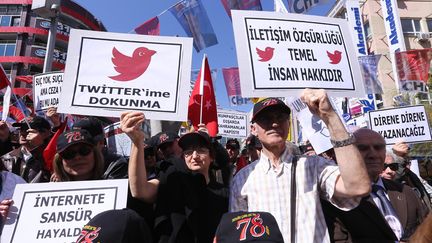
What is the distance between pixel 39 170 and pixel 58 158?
127 centimetres

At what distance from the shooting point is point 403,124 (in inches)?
228

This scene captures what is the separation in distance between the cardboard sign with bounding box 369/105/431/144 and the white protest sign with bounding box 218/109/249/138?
352 centimetres

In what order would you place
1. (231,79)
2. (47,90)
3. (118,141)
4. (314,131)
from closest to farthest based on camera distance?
(314,131) → (118,141) → (47,90) → (231,79)

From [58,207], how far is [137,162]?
599 mm

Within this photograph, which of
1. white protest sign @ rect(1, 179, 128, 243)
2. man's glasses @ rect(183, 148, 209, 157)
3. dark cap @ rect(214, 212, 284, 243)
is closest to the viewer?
dark cap @ rect(214, 212, 284, 243)

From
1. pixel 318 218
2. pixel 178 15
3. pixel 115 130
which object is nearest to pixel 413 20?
pixel 178 15

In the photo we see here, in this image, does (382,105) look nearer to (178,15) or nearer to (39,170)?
(178,15)

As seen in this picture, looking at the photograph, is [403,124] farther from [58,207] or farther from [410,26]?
[410,26]

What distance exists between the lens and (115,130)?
226 inches

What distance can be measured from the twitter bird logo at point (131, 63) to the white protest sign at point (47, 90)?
138 inches

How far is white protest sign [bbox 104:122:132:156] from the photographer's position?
5.34 metres

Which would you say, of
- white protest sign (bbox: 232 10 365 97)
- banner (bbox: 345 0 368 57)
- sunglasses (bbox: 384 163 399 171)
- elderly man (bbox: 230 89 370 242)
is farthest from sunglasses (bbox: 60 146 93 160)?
banner (bbox: 345 0 368 57)

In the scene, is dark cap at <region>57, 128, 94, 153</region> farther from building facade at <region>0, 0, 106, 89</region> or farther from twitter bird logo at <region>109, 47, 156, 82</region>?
building facade at <region>0, 0, 106, 89</region>

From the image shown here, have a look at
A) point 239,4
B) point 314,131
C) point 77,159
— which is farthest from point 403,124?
point 77,159
